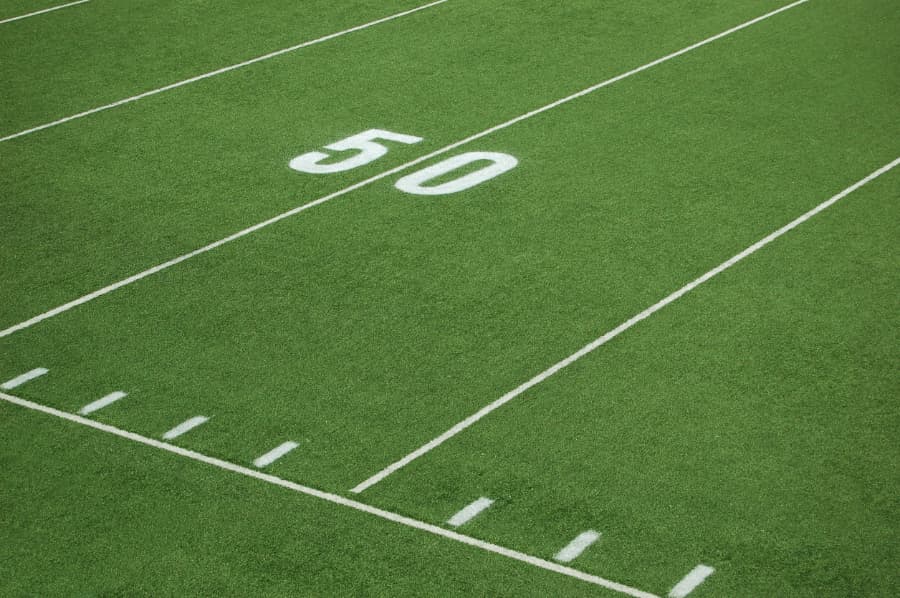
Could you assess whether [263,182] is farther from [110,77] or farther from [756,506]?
[756,506]

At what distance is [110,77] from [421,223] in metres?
3.85

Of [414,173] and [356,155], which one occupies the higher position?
[356,155]

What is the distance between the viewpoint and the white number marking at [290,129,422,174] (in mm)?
8352

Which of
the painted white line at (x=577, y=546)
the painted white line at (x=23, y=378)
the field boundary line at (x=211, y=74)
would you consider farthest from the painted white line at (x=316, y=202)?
the painted white line at (x=577, y=546)

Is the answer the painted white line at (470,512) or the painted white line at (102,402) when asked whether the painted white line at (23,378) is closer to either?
the painted white line at (102,402)

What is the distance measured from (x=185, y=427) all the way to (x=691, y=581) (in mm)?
2238

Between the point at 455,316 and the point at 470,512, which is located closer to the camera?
the point at 470,512

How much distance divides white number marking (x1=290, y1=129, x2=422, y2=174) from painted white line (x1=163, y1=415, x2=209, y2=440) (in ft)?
9.60

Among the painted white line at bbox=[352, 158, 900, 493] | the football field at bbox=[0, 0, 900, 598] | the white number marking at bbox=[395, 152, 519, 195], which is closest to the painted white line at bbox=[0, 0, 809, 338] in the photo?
the football field at bbox=[0, 0, 900, 598]

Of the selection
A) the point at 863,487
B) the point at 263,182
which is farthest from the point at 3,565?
the point at 263,182

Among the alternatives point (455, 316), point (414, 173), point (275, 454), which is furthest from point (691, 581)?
point (414, 173)

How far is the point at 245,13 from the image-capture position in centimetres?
1179

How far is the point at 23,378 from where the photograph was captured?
19.9 ft

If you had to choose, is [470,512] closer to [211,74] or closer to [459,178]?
[459,178]
